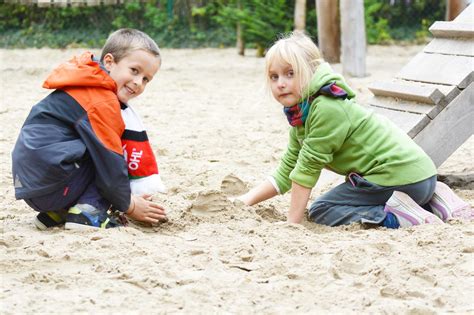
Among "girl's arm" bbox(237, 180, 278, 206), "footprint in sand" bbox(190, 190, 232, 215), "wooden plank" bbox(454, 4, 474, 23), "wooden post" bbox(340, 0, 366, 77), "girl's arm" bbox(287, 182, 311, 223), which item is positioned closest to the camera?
"girl's arm" bbox(287, 182, 311, 223)

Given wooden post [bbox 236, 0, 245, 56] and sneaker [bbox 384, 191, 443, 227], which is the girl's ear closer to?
sneaker [bbox 384, 191, 443, 227]

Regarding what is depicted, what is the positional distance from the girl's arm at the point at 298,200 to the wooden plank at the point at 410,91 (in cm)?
107

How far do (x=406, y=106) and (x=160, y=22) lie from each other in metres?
10.1

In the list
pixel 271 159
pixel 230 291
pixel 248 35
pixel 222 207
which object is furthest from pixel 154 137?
pixel 248 35

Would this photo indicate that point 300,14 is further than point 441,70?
Yes

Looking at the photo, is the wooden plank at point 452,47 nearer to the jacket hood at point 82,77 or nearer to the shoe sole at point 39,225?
the jacket hood at point 82,77

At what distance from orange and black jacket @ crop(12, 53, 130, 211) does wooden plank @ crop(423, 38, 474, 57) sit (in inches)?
86.8

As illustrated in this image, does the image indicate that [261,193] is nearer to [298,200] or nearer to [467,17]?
[298,200]

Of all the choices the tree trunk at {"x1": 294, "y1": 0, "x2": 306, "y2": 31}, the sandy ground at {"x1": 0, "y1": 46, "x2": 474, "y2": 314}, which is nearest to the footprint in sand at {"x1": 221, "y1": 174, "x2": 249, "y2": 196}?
the sandy ground at {"x1": 0, "y1": 46, "x2": 474, "y2": 314}

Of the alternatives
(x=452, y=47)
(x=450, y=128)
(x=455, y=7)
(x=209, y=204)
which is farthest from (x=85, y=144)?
(x=455, y=7)

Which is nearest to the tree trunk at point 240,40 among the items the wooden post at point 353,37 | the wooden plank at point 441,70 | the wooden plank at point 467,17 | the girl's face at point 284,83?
the wooden post at point 353,37

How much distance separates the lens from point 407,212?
3.75m

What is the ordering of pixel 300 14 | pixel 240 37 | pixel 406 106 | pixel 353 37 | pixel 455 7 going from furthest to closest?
1. pixel 240 37
2. pixel 300 14
3. pixel 455 7
4. pixel 353 37
5. pixel 406 106

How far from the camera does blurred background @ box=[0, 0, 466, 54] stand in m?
14.1
